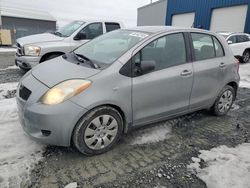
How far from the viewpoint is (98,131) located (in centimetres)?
308

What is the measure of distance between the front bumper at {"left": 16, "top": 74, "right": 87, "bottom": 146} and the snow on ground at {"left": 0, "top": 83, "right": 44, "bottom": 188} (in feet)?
1.03

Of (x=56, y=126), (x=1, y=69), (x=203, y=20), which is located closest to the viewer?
(x=56, y=126)

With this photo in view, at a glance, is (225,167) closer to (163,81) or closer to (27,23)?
(163,81)

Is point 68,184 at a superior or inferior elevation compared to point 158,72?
inferior

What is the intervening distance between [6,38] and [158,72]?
1567 centimetres

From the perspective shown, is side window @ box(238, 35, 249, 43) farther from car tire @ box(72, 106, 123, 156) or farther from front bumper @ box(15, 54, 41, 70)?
car tire @ box(72, 106, 123, 156)

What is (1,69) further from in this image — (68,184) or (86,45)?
(68,184)

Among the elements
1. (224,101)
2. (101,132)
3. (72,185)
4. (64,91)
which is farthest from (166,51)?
(72,185)

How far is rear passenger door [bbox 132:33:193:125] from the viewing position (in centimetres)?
330

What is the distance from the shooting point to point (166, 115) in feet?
12.2

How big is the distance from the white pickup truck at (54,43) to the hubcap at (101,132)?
4083 mm

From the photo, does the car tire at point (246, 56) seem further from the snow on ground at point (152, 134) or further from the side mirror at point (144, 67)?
the side mirror at point (144, 67)

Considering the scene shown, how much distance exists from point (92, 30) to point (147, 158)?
208 inches

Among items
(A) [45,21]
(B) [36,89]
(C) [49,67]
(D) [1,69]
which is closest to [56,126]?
(B) [36,89]
